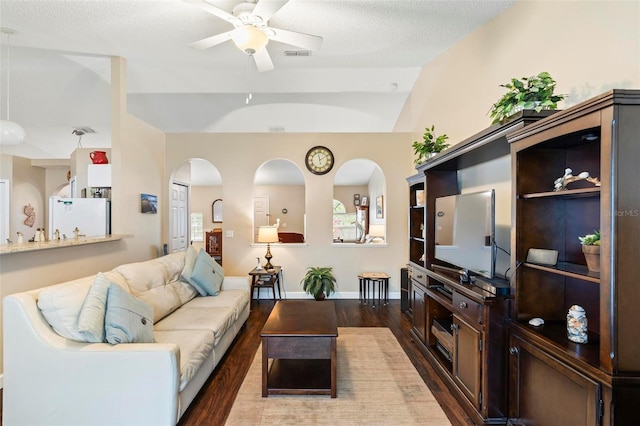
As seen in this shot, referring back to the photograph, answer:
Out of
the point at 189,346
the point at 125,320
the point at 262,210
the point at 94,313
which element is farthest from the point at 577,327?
the point at 262,210

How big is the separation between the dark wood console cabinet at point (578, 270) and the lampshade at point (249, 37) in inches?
84.8

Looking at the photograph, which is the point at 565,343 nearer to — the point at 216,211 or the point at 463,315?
the point at 463,315

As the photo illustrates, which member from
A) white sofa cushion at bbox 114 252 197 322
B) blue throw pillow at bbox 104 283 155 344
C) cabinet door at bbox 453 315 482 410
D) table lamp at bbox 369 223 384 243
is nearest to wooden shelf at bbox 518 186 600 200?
cabinet door at bbox 453 315 482 410

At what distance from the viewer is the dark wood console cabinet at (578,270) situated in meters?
1.26

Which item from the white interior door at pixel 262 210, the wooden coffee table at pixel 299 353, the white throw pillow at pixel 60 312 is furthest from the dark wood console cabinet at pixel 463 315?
the white interior door at pixel 262 210

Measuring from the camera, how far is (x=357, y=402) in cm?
227

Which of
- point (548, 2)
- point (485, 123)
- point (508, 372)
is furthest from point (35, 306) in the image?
point (548, 2)

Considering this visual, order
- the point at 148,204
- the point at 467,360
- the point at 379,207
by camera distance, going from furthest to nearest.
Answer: the point at 379,207 → the point at 148,204 → the point at 467,360

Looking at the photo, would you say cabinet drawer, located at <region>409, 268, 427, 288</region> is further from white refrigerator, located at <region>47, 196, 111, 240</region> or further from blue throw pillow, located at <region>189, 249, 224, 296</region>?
white refrigerator, located at <region>47, 196, 111, 240</region>

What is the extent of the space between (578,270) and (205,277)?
3461 mm

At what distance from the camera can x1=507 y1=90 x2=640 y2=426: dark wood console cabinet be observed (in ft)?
4.14

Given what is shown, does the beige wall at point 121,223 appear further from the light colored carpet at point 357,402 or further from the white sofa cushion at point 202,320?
the light colored carpet at point 357,402

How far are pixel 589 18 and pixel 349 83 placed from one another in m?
3.20

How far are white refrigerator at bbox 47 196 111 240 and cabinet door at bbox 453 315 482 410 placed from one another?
426 centimetres
